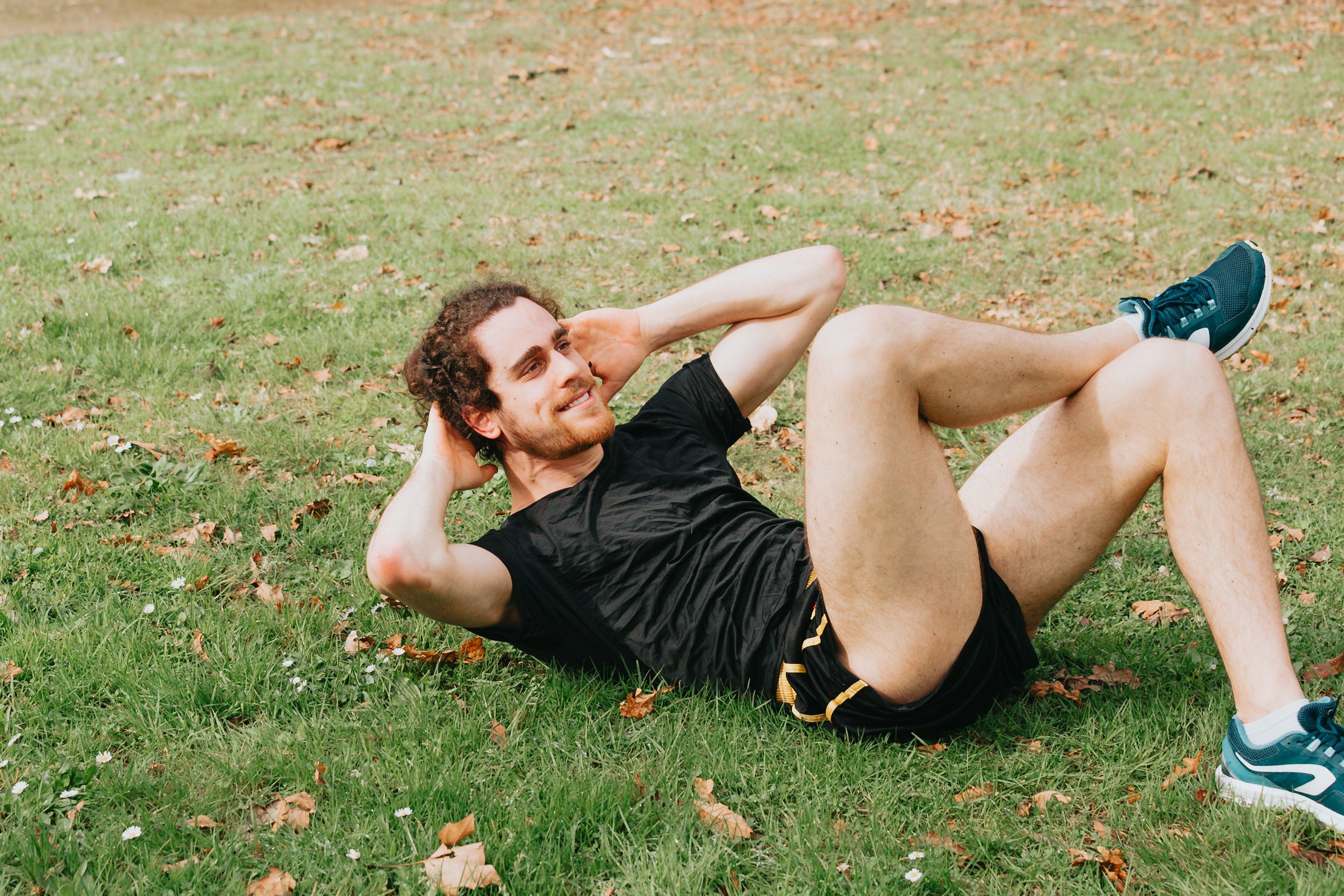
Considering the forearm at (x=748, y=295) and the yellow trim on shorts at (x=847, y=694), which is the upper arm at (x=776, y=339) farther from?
the yellow trim on shorts at (x=847, y=694)

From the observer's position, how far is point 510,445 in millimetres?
3725

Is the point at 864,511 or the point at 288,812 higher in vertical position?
the point at 864,511

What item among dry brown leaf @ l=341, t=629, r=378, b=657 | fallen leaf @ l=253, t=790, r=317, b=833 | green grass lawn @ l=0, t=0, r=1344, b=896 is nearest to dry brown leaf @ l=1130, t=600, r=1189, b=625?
green grass lawn @ l=0, t=0, r=1344, b=896

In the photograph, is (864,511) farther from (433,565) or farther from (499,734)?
(499,734)

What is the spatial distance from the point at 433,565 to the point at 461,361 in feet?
2.80

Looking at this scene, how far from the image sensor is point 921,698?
3105 mm

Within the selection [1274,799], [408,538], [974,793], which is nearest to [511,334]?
[408,538]

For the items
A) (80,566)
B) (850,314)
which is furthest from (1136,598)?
(80,566)

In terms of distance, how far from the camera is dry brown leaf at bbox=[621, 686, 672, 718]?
11.2ft

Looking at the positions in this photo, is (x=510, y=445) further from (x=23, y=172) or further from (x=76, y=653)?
(x=23, y=172)

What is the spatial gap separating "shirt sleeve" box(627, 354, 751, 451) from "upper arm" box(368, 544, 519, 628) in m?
0.83

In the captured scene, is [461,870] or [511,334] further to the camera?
[511,334]

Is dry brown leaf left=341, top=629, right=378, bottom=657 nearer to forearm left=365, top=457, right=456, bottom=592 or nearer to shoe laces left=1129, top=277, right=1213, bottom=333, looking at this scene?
forearm left=365, top=457, right=456, bottom=592

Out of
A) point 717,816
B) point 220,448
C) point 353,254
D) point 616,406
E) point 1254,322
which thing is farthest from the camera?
point 353,254
